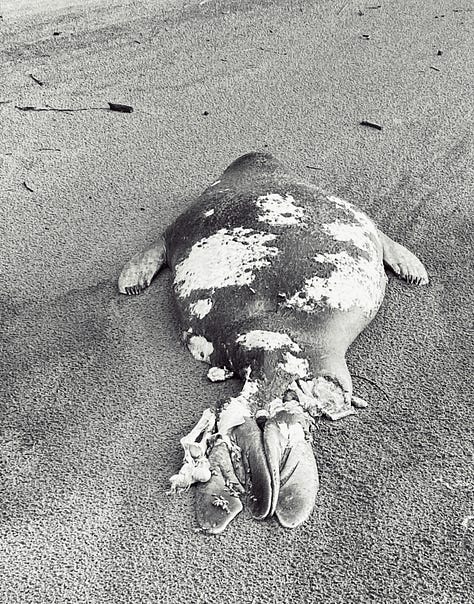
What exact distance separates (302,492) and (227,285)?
0.61m

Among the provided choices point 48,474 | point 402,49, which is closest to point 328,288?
point 48,474

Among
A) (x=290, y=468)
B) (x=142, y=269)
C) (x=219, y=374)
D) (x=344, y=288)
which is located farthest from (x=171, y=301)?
(x=290, y=468)

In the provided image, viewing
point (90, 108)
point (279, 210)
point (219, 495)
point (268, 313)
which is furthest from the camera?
point (90, 108)

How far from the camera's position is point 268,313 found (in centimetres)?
198

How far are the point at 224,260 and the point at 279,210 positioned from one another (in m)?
0.24

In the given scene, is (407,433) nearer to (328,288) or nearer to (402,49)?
(328,288)

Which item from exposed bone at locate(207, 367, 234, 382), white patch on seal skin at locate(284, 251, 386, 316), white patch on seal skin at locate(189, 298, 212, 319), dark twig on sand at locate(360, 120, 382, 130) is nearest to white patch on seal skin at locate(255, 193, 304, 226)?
white patch on seal skin at locate(284, 251, 386, 316)

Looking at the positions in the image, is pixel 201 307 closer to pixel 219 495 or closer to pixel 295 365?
pixel 295 365

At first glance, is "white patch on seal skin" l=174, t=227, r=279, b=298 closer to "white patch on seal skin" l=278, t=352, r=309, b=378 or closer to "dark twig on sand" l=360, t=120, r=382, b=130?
"white patch on seal skin" l=278, t=352, r=309, b=378

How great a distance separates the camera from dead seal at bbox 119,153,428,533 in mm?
1664

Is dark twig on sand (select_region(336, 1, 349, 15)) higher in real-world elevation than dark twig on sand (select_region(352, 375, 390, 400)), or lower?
lower

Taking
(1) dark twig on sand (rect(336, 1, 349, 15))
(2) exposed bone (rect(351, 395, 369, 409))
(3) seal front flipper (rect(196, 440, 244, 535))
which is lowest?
(1) dark twig on sand (rect(336, 1, 349, 15))

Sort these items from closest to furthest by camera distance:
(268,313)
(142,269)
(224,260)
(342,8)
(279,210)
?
1. (268,313)
2. (224,260)
3. (279,210)
4. (142,269)
5. (342,8)

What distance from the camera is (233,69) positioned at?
3783 mm
